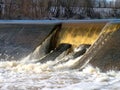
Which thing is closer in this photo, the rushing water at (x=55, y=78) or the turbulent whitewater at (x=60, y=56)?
the rushing water at (x=55, y=78)

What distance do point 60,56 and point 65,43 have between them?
3.27 feet

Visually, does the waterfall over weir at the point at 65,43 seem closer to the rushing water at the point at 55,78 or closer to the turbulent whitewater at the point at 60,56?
the turbulent whitewater at the point at 60,56

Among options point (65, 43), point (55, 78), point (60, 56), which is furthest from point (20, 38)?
point (55, 78)

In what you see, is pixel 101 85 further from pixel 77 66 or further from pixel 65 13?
pixel 65 13

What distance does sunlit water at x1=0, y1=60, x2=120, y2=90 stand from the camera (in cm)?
638

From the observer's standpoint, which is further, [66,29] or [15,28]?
[15,28]

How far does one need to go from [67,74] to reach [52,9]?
18487 millimetres

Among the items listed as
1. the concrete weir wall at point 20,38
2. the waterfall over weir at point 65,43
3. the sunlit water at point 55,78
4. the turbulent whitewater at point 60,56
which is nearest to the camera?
the sunlit water at point 55,78

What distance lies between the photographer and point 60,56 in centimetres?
953

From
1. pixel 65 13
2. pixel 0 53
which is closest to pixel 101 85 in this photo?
pixel 0 53

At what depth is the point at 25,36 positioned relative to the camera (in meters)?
11.5

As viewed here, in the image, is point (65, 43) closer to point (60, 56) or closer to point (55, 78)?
point (60, 56)

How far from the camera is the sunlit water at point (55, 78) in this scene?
6384mm

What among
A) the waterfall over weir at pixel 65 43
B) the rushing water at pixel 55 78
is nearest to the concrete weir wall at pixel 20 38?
the waterfall over weir at pixel 65 43
